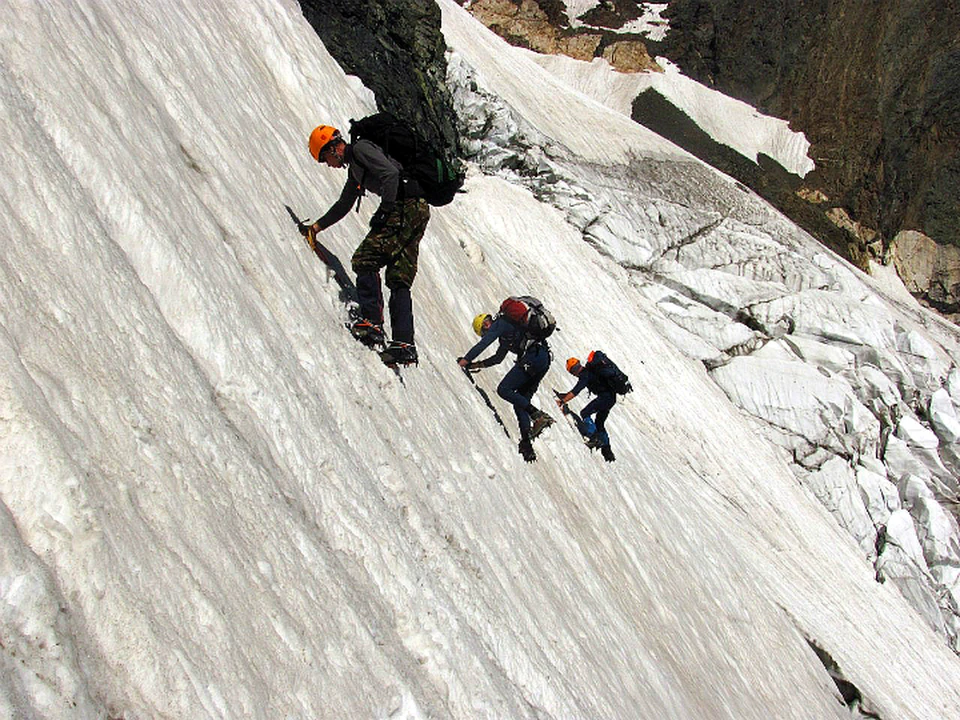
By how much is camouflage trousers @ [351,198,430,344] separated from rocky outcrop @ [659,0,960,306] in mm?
46454

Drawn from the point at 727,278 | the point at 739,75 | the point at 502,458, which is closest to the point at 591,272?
the point at 727,278

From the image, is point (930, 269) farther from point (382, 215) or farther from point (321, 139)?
point (321, 139)

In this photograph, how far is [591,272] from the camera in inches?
882

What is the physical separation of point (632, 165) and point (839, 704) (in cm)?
2255

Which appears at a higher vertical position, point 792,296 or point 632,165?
point 632,165

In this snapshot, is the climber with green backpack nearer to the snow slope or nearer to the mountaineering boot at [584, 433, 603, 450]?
the snow slope

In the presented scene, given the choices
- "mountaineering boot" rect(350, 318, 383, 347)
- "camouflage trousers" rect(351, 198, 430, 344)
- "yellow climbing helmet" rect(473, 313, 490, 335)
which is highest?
"camouflage trousers" rect(351, 198, 430, 344)

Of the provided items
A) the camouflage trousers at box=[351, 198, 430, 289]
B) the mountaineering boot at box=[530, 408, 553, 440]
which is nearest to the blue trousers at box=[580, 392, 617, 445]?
the mountaineering boot at box=[530, 408, 553, 440]

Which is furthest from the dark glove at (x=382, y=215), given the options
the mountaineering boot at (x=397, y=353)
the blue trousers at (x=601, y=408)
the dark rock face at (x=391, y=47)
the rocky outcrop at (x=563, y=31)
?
the rocky outcrop at (x=563, y=31)

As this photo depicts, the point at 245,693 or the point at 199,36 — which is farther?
the point at 199,36

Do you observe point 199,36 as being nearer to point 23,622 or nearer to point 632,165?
point 23,622

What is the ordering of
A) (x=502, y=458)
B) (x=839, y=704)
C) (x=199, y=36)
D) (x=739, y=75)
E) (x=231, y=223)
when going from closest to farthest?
(x=231, y=223), (x=502, y=458), (x=199, y=36), (x=839, y=704), (x=739, y=75)

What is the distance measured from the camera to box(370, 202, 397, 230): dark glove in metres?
6.88

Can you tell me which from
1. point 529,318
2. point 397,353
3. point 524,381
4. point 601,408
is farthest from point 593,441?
point 397,353
